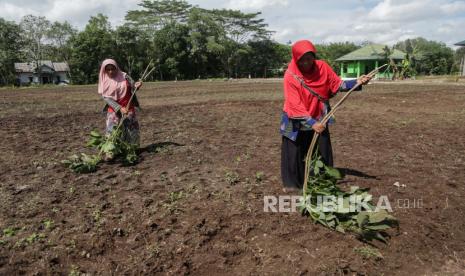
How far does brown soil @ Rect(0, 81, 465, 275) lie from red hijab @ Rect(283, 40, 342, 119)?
42.3 inches

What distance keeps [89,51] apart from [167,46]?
9.77 meters

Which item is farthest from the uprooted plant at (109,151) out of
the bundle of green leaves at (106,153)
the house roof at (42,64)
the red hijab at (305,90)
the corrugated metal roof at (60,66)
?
the corrugated metal roof at (60,66)

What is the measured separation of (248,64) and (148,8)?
17.4m

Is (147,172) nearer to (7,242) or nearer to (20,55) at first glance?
(7,242)

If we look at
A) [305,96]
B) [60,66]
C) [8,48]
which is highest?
[8,48]

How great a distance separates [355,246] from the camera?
3.30 metres

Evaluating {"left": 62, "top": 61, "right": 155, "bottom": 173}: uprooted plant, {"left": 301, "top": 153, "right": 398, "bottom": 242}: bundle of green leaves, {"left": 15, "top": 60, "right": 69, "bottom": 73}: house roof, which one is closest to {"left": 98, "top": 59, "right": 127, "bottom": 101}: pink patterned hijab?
{"left": 62, "top": 61, "right": 155, "bottom": 173}: uprooted plant

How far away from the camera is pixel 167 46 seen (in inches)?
1977

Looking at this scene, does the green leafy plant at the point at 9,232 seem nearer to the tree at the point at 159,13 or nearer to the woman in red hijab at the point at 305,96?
the woman in red hijab at the point at 305,96

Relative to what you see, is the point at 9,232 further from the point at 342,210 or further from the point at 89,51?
the point at 89,51

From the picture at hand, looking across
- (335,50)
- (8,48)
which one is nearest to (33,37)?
(8,48)

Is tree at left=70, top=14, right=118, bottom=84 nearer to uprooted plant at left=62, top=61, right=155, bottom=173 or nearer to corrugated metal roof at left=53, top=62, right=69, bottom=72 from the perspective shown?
corrugated metal roof at left=53, top=62, right=69, bottom=72

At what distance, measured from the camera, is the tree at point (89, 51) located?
151ft

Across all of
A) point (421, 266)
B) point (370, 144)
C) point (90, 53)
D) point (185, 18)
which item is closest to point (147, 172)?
point (421, 266)
